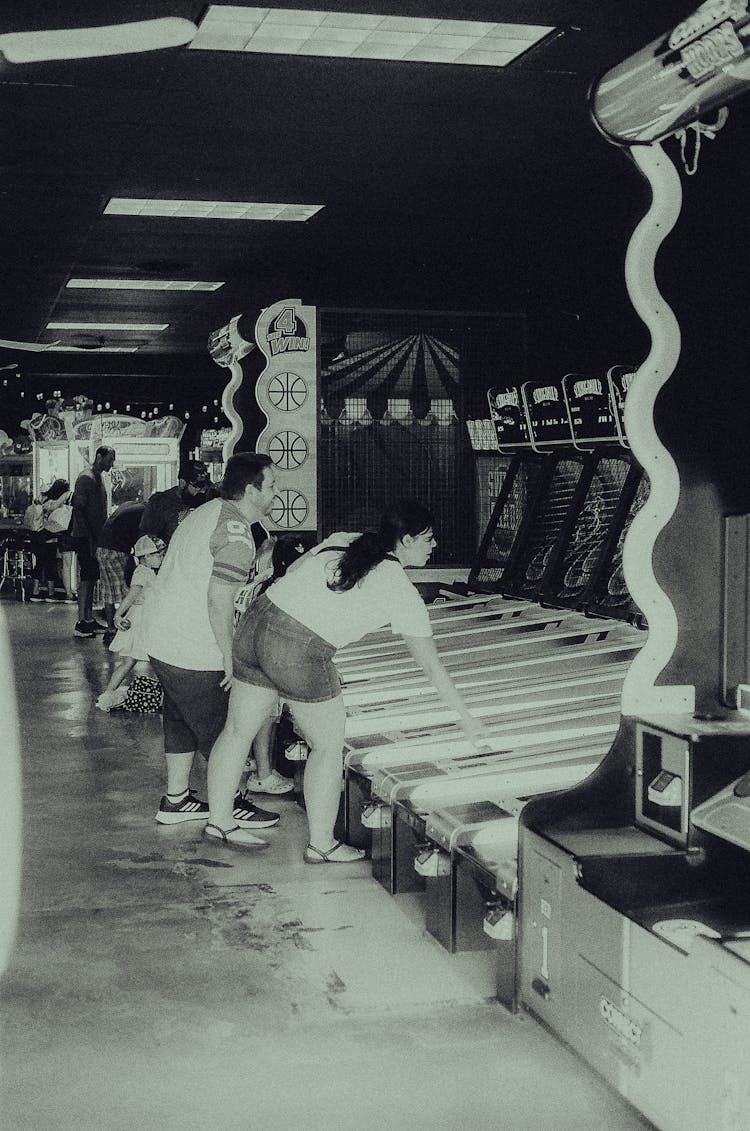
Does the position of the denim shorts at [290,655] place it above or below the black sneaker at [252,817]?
above

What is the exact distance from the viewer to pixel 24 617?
13688mm

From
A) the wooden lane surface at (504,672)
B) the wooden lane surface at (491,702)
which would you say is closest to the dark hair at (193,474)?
the wooden lane surface at (504,672)

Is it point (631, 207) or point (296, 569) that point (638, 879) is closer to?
point (296, 569)

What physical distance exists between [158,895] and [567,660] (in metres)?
2.49

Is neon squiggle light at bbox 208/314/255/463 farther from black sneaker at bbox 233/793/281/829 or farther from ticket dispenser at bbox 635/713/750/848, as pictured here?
ticket dispenser at bbox 635/713/750/848

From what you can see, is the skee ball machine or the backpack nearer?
the skee ball machine

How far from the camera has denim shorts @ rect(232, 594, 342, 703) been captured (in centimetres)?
456

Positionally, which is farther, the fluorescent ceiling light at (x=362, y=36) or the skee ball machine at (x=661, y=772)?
the fluorescent ceiling light at (x=362, y=36)

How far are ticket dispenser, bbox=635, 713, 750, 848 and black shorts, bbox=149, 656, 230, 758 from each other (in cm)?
231

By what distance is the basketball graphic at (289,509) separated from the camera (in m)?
8.13

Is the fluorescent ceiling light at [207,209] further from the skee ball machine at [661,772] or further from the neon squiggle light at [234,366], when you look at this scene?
the skee ball machine at [661,772]

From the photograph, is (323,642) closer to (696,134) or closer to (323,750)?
(323,750)

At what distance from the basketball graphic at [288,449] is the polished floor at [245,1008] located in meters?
3.19

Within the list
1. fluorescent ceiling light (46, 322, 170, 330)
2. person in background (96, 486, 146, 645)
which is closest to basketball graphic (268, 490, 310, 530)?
person in background (96, 486, 146, 645)
